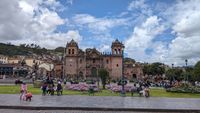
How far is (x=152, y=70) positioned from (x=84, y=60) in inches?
1029

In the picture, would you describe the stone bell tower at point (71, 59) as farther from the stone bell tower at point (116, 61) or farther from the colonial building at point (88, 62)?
the stone bell tower at point (116, 61)

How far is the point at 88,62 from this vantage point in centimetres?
10944

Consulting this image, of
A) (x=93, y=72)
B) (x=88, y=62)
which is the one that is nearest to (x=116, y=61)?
(x=93, y=72)

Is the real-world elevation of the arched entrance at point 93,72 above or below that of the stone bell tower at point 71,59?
below

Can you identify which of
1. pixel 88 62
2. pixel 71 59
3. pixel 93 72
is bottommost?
pixel 93 72

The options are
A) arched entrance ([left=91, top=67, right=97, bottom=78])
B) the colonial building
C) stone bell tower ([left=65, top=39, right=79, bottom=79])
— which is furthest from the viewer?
the colonial building

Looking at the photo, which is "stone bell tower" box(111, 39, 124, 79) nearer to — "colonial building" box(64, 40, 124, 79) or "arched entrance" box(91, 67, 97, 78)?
"colonial building" box(64, 40, 124, 79)

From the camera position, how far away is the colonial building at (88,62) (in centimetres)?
10775

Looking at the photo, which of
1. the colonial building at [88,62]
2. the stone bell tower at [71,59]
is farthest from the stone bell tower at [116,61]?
the stone bell tower at [71,59]

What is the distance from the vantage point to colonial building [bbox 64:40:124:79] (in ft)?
354

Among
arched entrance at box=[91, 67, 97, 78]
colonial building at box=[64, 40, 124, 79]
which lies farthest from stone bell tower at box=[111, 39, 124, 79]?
arched entrance at box=[91, 67, 97, 78]

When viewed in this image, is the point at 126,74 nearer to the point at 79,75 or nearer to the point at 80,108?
the point at 79,75

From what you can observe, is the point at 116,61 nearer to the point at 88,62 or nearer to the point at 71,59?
the point at 88,62

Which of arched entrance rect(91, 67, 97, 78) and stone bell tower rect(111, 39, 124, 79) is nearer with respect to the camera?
arched entrance rect(91, 67, 97, 78)
